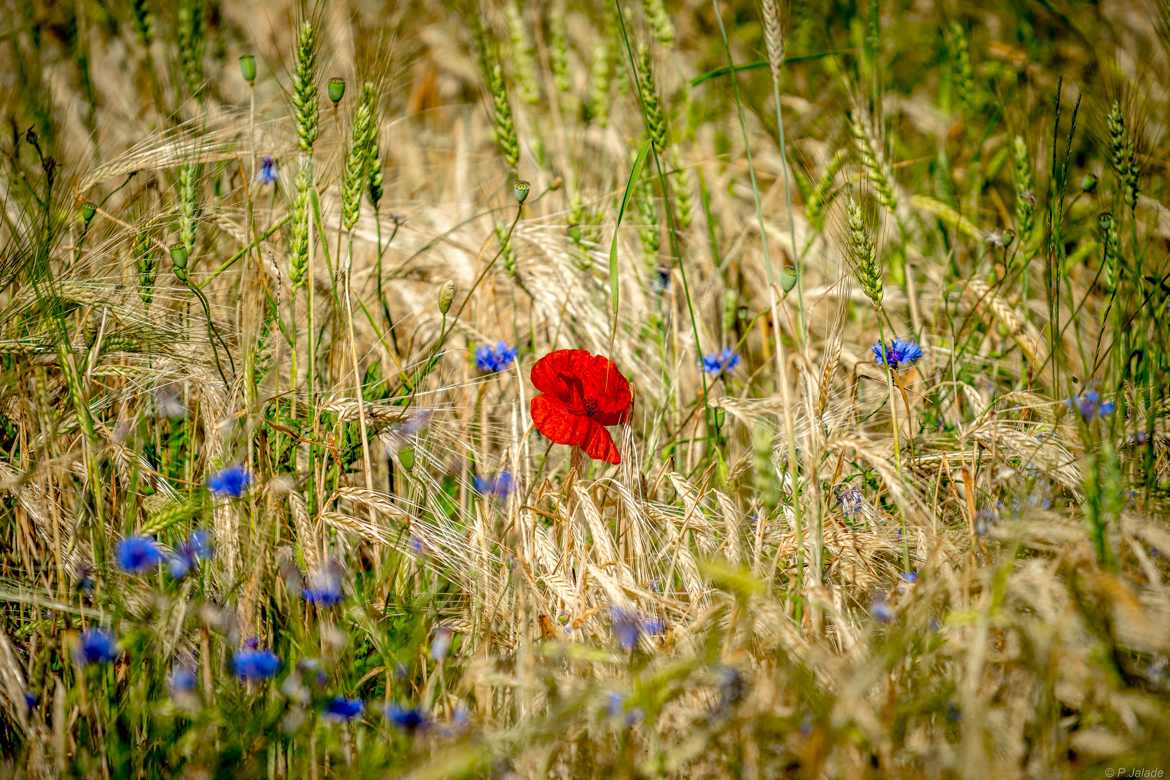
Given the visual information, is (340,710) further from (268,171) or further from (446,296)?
(268,171)

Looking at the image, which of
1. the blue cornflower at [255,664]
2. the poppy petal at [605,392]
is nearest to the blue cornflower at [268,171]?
the poppy petal at [605,392]

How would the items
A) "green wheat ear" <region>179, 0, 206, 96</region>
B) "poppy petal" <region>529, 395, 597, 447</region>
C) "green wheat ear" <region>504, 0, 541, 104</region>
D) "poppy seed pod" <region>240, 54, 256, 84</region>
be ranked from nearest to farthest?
"poppy petal" <region>529, 395, 597, 447</region>, "poppy seed pod" <region>240, 54, 256, 84</region>, "green wheat ear" <region>179, 0, 206, 96</region>, "green wheat ear" <region>504, 0, 541, 104</region>

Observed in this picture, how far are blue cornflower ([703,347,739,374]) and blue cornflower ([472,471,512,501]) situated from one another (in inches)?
26.3

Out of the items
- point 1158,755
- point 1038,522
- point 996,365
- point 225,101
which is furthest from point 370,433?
point 225,101

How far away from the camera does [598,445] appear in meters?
1.67

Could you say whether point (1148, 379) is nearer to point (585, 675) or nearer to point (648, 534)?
point (648, 534)

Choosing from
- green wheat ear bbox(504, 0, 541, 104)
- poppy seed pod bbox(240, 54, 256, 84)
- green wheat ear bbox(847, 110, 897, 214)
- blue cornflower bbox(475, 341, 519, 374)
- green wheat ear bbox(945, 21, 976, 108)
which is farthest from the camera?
green wheat ear bbox(504, 0, 541, 104)

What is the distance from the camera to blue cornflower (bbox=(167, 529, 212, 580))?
138 cm

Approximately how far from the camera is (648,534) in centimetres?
175

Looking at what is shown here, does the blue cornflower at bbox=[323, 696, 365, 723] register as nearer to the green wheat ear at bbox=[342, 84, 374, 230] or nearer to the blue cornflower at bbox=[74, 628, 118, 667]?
the blue cornflower at bbox=[74, 628, 118, 667]

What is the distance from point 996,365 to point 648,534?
1.22 metres

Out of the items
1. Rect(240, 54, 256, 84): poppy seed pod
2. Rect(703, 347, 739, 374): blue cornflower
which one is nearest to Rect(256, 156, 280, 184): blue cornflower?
Rect(240, 54, 256, 84): poppy seed pod

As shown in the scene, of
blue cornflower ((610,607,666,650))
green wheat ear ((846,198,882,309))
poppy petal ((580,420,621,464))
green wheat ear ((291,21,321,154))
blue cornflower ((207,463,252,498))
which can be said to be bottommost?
blue cornflower ((610,607,666,650))

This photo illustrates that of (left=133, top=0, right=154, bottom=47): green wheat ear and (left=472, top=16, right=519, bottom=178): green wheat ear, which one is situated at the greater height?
(left=133, top=0, right=154, bottom=47): green wheat ear
